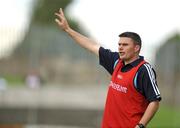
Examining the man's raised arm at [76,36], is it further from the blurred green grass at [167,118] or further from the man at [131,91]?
the blurred green grass at [167,118]

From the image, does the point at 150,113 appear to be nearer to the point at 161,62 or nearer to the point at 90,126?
the point at 90,126

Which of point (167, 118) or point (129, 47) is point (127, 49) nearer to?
point (129, 47)

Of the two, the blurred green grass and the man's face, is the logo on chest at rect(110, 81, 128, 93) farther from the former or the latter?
the blurred green grass

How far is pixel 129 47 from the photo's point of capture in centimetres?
775

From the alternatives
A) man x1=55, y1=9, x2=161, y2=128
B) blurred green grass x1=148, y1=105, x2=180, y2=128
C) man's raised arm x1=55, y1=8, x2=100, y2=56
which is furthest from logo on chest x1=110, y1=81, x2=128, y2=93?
blurred green grass x1=148, y1=105, x2=180, y2=128

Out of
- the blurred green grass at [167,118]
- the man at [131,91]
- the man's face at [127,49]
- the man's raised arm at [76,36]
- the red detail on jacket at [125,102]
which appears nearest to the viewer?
the man at [131,91]

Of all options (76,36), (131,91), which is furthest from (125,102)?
(76,36)

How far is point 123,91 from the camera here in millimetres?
7633

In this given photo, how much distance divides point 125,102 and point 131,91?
0.16 meters

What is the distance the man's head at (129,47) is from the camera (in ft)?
25.5

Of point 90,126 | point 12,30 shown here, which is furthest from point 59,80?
point 90,126

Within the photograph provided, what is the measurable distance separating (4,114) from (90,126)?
2.65 metres

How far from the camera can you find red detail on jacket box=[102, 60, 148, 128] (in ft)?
25.0

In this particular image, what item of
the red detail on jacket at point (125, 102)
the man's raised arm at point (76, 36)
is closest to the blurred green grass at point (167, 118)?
the man's raised arm at point (76, 36)
